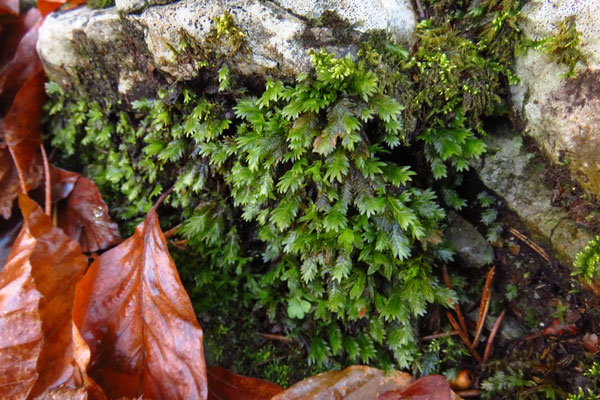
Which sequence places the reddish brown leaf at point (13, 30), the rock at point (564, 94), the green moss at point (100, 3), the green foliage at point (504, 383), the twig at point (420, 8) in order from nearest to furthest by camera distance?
the rock at point (564, 94) → the twig at point (420, 8) → the green foliage at point (504, 383) → the green moss at point (100, 3) → the reddish brown leaf at point (13, 30)

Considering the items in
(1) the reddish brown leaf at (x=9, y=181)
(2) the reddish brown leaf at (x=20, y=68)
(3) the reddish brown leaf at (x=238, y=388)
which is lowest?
(3) the reddish brown leaf at (x=238, y=388)

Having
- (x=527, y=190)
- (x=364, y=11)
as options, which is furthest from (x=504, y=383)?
(x=364, y=11)

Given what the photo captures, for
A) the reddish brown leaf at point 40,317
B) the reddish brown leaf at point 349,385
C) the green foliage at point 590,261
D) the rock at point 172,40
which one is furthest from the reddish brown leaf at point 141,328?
the green foliage at point 590,261

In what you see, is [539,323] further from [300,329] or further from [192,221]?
[192,221]

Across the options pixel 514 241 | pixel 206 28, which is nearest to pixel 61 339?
pixel 206 28

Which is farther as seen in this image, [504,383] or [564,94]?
[504,383]

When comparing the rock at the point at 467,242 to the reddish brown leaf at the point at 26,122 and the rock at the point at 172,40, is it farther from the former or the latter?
the reddish brown leaf at the point at 26,122

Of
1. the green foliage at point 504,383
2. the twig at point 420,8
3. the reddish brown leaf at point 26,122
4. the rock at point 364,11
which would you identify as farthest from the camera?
the reddish brown leaf at point 26,122

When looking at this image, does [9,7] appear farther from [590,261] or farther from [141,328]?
[590,261]
